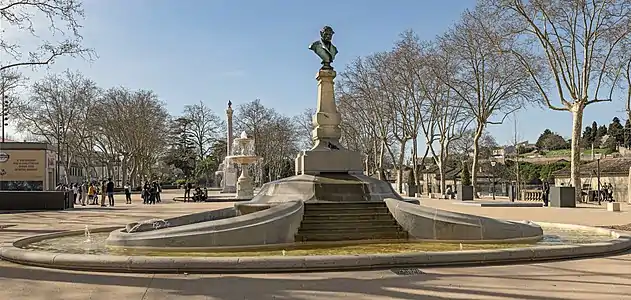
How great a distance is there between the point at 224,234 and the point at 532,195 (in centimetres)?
4046

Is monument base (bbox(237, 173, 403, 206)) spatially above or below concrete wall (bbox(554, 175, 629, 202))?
above

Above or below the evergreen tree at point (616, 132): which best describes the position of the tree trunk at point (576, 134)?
below

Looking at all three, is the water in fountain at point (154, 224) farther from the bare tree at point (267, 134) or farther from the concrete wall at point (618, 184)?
the bare tree at point (267, 134)

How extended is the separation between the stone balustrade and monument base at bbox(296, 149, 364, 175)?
105ft

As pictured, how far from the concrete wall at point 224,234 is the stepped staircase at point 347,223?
587 millimetres

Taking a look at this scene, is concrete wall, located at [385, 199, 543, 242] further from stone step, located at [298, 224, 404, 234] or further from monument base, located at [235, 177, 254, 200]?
monument base, located at [235, 177, 254, 200]

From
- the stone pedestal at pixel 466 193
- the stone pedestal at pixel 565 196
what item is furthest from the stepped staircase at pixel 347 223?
the stone pedestal at pixel 466 193

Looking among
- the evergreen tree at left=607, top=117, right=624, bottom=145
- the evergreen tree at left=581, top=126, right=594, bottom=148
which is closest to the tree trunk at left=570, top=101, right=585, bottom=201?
the evergreen tree at left=607, top=117, right=624, bottom=145

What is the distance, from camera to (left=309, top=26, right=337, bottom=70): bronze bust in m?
16.7

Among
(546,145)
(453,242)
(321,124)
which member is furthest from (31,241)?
(546,145)

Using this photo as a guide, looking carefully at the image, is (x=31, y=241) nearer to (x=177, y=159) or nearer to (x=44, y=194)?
(x=44, y=194)

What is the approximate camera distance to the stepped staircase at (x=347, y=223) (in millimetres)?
12577

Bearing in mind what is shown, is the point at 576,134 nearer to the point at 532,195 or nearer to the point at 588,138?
the point at 532,195

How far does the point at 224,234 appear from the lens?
1095 centimetres
